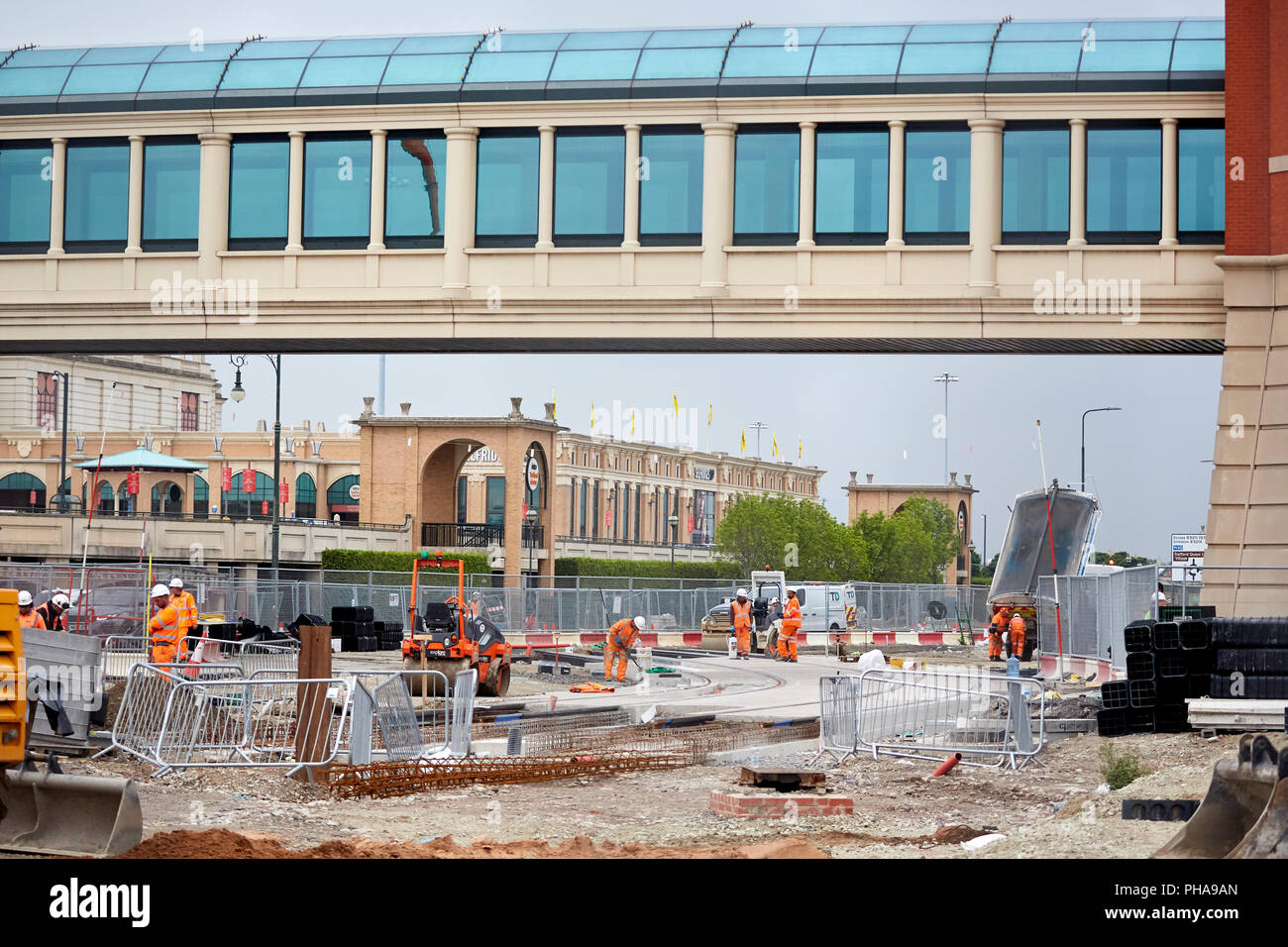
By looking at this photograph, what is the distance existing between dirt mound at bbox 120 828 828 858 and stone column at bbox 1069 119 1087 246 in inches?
710

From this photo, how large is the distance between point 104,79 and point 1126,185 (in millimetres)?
18412

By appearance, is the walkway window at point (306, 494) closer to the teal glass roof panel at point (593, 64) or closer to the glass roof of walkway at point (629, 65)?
the glass roof of walkway at point (629, 65)

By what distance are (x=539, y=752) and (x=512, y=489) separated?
5060 centimetres

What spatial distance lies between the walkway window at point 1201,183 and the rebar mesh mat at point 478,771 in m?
14.0

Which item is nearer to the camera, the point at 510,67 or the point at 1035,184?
the point at 1035,184

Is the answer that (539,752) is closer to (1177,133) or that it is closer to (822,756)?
(822,756)

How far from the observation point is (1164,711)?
17844 mm

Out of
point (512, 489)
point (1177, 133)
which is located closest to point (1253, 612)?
point (1177, 133)

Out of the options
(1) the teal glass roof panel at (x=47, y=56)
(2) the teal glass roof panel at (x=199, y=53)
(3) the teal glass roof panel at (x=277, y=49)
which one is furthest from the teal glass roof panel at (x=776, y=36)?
(1) the teal glass roof panel at (x=47, y=56)

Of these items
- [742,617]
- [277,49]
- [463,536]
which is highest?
[277,49]

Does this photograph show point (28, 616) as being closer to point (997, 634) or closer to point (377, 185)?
point (377, 185)

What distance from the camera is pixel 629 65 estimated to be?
2711cm

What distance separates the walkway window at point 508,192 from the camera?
27469 millimetres

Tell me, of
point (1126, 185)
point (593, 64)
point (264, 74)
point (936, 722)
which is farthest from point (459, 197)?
point (936, 722)
